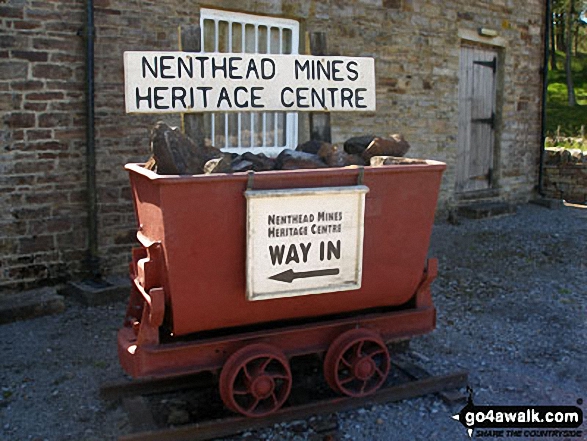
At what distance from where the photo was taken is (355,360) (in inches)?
146

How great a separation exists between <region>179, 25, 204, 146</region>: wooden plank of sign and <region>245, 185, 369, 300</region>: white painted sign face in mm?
845

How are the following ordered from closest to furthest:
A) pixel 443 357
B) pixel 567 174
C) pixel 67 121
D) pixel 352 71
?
pixel 352 71
pixel 443 357
pixel 67 121
pixel 567 174

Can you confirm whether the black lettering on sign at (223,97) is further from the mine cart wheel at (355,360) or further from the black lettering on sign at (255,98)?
the mine cart wheel at (355,360)

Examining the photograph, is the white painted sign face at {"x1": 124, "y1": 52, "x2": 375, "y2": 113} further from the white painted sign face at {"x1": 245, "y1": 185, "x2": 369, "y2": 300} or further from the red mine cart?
the white painted sign face at {"x1": 245, "y1": 185, "x2": 369, "y2": 300}

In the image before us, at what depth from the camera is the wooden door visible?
10.0 meters

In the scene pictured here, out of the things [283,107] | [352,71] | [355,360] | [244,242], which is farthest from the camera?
[352,71]

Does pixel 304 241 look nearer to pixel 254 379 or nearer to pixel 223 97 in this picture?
pixel 254 379

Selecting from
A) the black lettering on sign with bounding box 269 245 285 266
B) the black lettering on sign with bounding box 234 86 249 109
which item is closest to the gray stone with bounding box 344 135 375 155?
the black lettering on sign with bounding box 234 86 249 109

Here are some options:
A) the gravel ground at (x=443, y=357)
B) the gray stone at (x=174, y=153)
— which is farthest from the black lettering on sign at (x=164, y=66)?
the gravel ground at (x=443, y=357)

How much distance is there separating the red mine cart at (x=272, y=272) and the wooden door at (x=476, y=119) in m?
6.58

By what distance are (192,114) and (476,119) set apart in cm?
721

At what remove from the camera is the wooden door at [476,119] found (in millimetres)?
10008

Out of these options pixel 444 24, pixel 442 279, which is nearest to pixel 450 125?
pixel 444 24

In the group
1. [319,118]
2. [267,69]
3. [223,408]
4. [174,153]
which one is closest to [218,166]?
[174,153]
